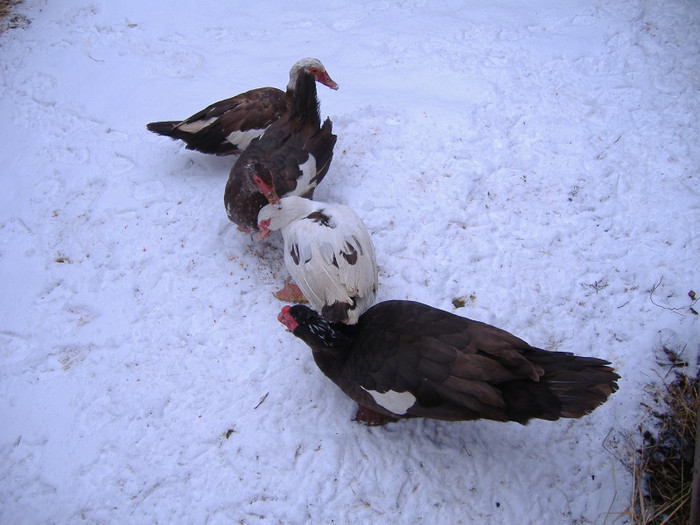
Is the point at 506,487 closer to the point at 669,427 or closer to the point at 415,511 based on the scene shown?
the point at 415,511

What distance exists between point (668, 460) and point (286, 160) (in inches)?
127

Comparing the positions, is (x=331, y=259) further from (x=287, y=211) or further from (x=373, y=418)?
(x=373, y=418)

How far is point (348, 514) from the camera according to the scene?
8.55 feet

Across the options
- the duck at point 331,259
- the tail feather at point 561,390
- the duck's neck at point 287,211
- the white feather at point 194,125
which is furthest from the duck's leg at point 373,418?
the white feather at point 194,125

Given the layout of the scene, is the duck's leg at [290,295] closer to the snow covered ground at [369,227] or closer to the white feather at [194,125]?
the snow covered ground at [369,227]

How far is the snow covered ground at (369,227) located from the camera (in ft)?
8.91

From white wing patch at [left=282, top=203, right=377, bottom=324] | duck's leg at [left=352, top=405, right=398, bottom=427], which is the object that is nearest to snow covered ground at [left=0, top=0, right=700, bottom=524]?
duck's leg at [left=352, top=405, right=398, bottom=427]

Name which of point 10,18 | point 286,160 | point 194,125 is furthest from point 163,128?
point 10,18

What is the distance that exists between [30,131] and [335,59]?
10.4 feet

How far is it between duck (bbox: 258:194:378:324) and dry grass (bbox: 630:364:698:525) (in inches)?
74.3

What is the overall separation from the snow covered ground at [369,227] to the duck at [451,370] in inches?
17.7

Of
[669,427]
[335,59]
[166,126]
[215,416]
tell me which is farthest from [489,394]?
[335,59]

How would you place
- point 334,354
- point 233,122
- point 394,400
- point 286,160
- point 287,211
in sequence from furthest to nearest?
point 233,122
point 286,160
point 287,211
point 334,354
point 394,400

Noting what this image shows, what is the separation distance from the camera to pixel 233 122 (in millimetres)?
3951
